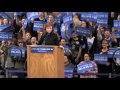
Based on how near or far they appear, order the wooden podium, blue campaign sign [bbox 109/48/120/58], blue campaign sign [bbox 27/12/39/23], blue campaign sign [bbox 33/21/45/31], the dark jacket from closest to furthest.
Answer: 1. the wooden podium
2. the dark jacket
3. blue campaign sign [bbox 109/48/120/58]
4. blue campaign sign [bbox 33/21/45/31]
5. blue campaign sign [bbox 27/12/39/23]

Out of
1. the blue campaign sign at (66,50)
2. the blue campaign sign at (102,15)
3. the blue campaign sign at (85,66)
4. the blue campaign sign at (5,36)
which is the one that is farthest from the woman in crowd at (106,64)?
the blue campaign sign at (5,36)

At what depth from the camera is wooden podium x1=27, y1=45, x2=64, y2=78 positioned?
275 inches

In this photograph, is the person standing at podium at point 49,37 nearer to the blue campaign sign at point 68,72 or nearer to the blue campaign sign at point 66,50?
the blue campaign sign at point 66,50

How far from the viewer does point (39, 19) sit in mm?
8250

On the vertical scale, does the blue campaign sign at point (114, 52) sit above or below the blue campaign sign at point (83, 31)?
below

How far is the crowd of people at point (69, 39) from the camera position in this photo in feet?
26.5

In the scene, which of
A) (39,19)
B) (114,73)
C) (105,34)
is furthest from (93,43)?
(39,19)

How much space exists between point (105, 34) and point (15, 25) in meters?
2.10

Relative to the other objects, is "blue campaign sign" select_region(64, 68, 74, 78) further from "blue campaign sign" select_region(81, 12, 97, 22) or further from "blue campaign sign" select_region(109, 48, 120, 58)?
"blue campaign sign" select_region(81, 12, 97, 22)

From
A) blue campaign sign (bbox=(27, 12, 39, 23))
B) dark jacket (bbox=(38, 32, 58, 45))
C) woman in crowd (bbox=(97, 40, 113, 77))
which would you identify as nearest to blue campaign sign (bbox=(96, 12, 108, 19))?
woman in crowd (bbox=(97, 40, 113, 77))
